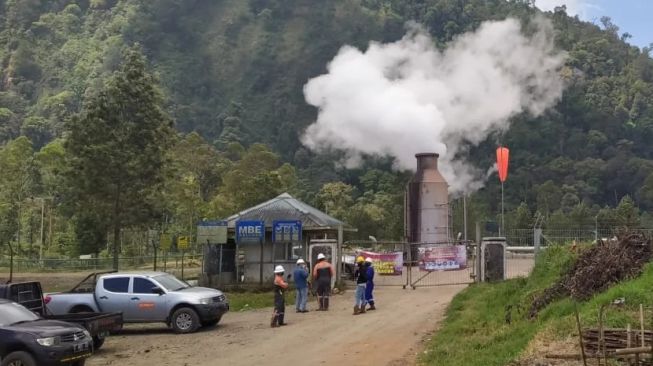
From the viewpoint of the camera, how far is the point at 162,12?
16162cm

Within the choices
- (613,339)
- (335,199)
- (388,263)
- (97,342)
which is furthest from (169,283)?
(335,199)

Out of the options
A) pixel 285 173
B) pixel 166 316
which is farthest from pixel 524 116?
pixel 166 316

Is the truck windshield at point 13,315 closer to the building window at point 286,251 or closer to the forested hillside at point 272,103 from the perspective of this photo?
the building window at point 286,251

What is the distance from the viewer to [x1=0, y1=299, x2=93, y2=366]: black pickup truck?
11250 mm

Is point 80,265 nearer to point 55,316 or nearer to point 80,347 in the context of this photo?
point 55,316

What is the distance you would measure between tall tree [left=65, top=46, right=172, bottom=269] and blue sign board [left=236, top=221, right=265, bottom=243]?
28.7 feet

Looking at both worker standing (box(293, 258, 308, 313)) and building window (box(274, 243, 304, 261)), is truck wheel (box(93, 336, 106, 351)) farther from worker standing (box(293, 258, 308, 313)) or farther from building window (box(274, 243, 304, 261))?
building window (box(274, 243, 304, 261))

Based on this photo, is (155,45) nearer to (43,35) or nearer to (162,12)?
(162,12)

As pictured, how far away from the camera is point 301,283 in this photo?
19.5 metres

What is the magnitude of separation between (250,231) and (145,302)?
10.2m

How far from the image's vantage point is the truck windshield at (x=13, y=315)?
39.5 feet

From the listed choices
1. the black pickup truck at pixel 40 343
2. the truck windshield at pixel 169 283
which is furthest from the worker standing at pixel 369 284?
the black pickup truck at pixel 40 343

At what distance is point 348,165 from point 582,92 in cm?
4733

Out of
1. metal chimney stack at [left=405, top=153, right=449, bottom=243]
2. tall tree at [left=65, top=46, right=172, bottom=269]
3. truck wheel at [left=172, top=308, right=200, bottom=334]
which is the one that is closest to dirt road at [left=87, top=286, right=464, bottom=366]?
truck wheel at [left=172, top=308, right=200, bottom=334]
